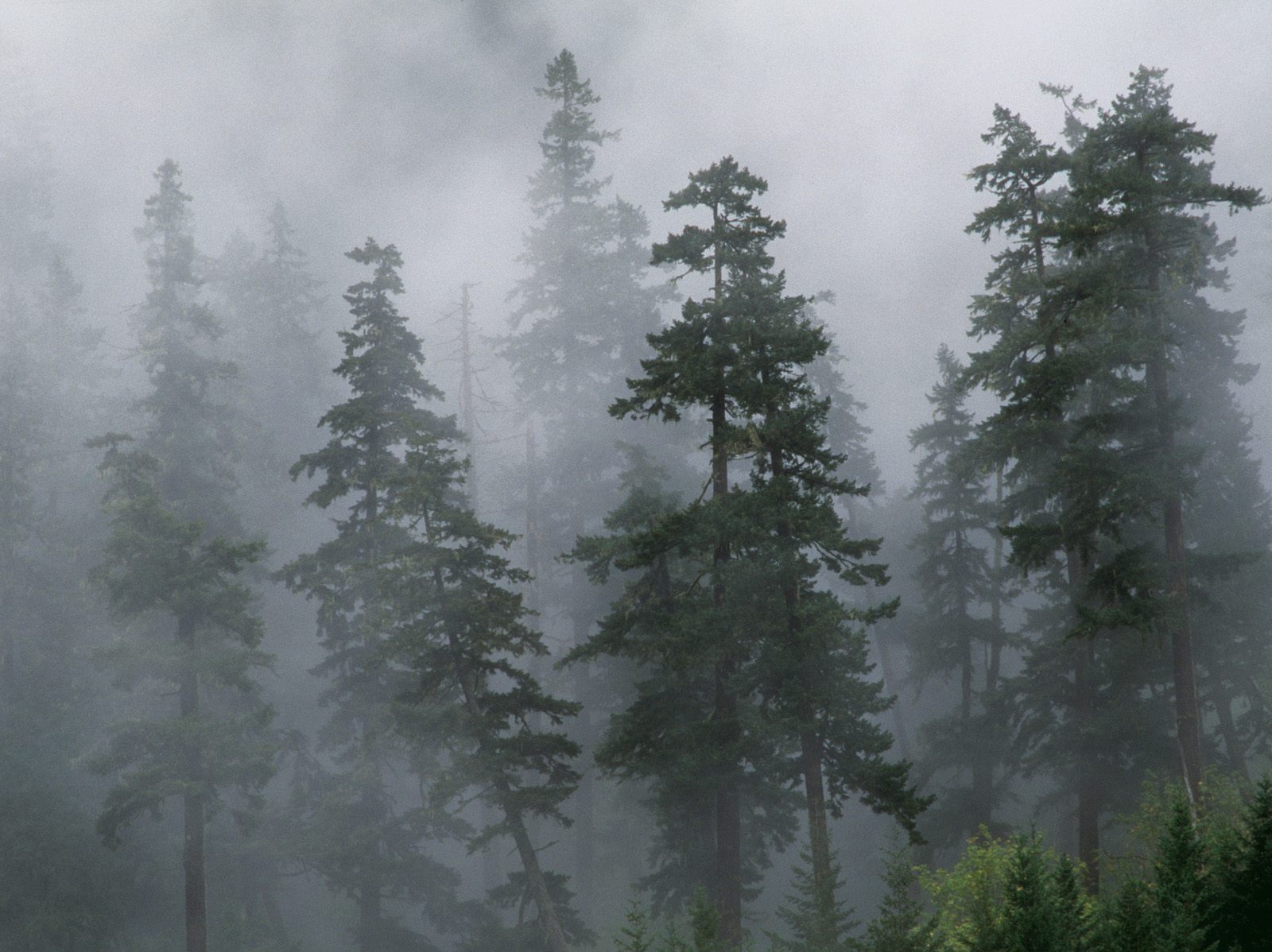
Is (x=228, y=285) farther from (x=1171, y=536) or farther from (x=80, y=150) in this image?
(x=80, y=150)

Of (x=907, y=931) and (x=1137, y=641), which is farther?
(x=1137, y=641)

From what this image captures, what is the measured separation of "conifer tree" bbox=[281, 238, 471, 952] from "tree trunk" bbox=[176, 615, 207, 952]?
2.93 meters

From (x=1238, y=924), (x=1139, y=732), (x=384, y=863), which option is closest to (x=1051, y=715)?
(x=1139, y=732)

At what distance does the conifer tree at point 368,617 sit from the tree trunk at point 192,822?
293 cm

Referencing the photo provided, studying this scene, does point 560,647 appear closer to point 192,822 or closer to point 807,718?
point 192,822

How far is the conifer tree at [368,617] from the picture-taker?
25484 mm

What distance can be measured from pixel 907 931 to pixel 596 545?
9.22 meters

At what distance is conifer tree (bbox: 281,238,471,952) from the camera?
83.6ft

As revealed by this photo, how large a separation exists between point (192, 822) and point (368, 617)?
7.15m

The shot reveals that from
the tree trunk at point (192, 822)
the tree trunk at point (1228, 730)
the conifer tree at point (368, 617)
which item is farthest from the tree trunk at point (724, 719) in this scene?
the tree trunk at point (1228, 730)

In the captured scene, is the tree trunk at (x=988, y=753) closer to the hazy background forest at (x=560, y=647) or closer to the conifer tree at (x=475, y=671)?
the hazy background forest at (x=560, y=647)

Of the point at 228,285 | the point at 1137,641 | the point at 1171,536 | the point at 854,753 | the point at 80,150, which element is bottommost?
the point at 854,753

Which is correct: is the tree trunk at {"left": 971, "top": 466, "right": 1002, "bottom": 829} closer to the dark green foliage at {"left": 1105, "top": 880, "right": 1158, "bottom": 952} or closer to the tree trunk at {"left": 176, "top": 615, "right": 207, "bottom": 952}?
the dark green foliage at {"left": 1105, "top": 880, "right": 1158, "bottom": 952}

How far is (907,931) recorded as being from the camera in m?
11.8
